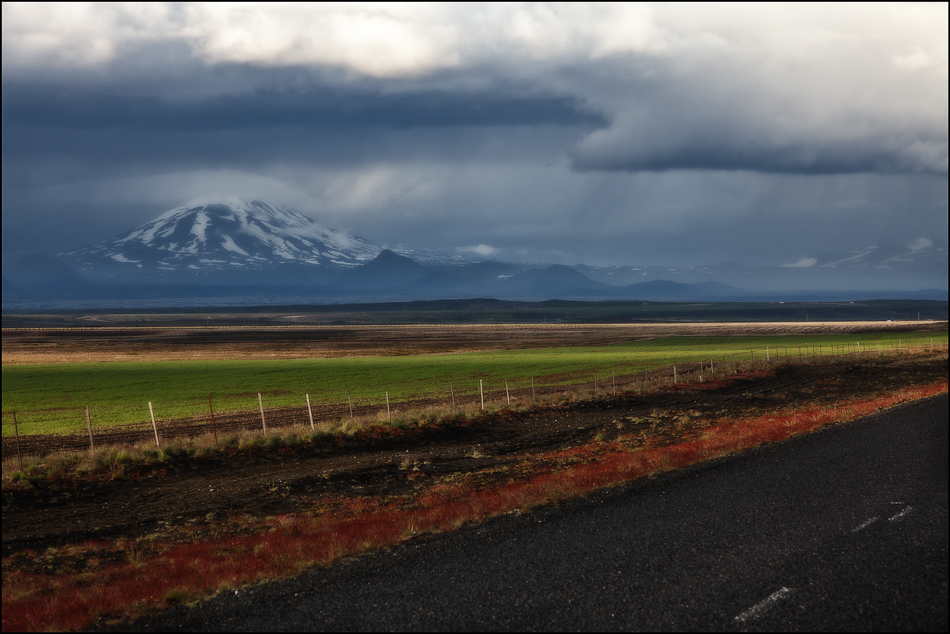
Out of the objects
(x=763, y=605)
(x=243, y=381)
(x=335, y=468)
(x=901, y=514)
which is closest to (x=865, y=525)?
(x=901, y=514)

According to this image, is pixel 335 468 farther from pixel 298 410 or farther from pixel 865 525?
pixel 865 525

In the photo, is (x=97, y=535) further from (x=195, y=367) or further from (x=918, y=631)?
(x=195, y=367)

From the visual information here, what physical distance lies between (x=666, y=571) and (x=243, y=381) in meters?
59.3

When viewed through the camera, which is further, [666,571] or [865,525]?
[865,525]

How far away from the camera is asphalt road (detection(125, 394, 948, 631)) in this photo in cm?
1009

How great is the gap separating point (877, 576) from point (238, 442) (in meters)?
26.7

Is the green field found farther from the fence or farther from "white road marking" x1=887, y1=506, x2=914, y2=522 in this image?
"white road marking" x1=887, y1=506, x2=914, y2=522

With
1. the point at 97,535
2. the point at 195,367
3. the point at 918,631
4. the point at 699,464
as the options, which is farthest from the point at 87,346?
the point at 918,631

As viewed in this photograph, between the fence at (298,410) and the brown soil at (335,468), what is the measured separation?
2.94 m

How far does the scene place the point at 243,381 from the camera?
213ft

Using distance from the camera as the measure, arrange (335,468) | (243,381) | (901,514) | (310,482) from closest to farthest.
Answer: (901,514)
(310,482)
(335,468)
(243,381)

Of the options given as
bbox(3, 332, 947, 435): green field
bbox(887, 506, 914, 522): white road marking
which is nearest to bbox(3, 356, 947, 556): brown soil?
bbox(887, 506, 914, 522): white road marking

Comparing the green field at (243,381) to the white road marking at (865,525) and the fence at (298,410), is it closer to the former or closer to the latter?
the fence at (298,410)

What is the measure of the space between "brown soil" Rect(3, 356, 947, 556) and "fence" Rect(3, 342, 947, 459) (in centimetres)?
294
